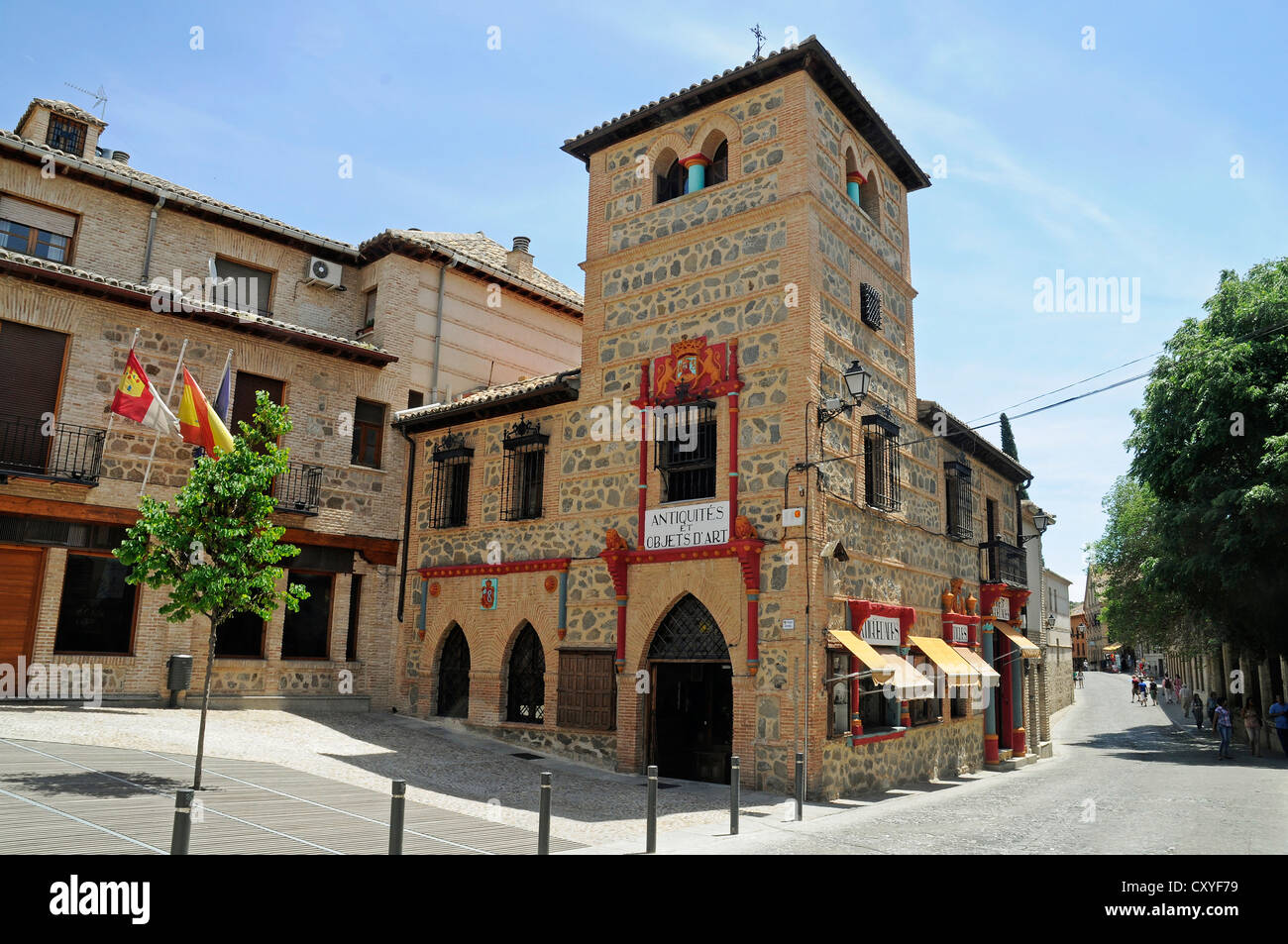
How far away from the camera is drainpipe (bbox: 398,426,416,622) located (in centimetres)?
2061

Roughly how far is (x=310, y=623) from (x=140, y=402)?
6610mm

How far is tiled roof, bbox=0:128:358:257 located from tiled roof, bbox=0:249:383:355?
6.80ft

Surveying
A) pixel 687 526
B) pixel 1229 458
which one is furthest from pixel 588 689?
pixel 1229 458

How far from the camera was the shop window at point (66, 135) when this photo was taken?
19922 millimetres

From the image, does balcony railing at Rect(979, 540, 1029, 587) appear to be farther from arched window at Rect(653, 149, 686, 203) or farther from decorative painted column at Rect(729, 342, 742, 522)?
arched window at Rect(653, 149, 686, 203)

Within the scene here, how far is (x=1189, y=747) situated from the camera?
27.1 metres

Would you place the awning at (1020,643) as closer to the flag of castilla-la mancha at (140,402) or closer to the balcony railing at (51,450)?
the flag of castilla-la mancha at (140,402)

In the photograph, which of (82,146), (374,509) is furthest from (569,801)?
(82,146)

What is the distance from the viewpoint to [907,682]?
1478 centimetres

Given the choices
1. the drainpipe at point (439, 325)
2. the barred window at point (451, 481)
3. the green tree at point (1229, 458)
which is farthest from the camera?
the green tree at point (1229, 458)

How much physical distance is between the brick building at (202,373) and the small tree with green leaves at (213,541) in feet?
17.9

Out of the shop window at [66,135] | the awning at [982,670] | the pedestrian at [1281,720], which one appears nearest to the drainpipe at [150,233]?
the shop window at [66,135]

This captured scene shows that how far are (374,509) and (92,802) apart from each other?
11597 mm

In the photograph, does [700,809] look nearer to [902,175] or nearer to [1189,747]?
[902,175]
